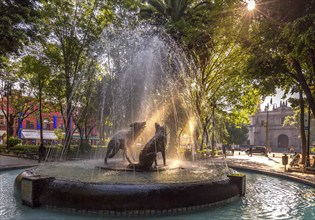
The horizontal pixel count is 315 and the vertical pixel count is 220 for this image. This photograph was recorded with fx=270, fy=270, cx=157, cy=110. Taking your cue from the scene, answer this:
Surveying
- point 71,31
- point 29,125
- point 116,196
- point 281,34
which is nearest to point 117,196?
point 116,196

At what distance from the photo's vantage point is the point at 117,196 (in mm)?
7012

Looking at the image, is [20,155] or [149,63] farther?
[20,155]

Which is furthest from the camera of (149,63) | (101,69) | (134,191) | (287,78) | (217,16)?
(101,69)

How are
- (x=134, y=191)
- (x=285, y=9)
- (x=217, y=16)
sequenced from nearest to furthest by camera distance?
(x=134, y=191), (x=285, y=9), (x=217, y=16)

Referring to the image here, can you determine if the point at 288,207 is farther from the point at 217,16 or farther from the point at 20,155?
the point at 20,155

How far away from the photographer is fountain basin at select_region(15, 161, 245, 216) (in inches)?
275

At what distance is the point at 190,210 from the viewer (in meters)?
7.50

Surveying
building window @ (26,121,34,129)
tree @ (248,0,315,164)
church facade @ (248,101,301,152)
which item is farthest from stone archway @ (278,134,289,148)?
tree @ (248,0,315,164)

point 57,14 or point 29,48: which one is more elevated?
point 57,14

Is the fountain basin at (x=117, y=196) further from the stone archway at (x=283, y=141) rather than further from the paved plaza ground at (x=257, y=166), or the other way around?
the stone archway at (x=283, y=141)

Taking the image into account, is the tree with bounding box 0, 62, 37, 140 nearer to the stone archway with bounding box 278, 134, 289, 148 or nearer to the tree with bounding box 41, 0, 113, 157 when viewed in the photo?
the tree with bounding box 41, 0, 113, 157

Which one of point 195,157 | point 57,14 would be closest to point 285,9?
point 195,157

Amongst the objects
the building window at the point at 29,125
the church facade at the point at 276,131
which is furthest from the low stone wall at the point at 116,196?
the church facade at the point at 276,131

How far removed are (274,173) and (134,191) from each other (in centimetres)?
1075
